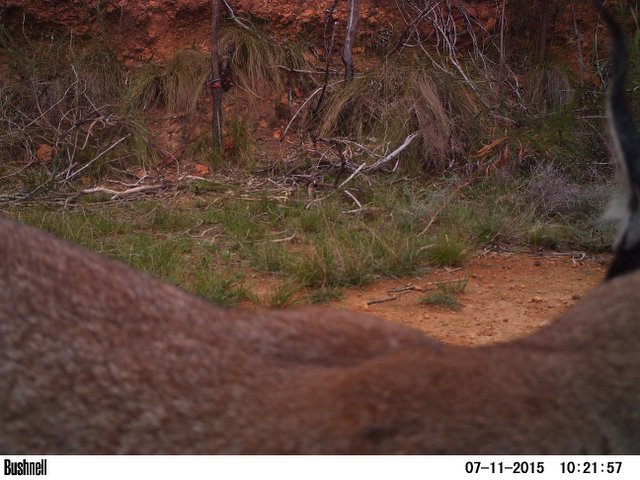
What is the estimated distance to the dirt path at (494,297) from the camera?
14.0 feet

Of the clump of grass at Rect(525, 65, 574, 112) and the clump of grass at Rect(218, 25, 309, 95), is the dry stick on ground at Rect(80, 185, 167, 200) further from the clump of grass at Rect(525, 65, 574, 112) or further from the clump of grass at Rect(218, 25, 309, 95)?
the clump of grass at Rect(525, 65, 574, 112)

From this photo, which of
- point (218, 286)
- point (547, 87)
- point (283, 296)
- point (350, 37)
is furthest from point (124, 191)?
point (547, 87)

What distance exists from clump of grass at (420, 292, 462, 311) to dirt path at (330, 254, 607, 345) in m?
0.03

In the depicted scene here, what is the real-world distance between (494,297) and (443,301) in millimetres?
359

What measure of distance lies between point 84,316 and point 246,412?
512 millimetres

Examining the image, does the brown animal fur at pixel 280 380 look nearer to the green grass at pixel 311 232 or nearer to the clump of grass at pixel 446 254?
the green grass at pixel 311 232

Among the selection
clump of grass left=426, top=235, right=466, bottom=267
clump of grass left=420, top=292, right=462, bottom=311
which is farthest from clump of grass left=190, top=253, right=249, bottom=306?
clump of grass left=426, top=235, right=466, bottom=267

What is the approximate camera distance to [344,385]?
187cm

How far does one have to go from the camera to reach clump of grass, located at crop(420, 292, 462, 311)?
4574 mm

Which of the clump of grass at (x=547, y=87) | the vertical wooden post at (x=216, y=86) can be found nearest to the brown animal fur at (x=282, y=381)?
the vertical wooden post at (x=216, y=86)

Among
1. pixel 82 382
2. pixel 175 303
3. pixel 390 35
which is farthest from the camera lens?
pixel 390 35

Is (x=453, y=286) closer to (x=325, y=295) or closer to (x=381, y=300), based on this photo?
(x=381, y=300)

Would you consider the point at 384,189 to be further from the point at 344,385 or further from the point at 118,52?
the point at 344,385

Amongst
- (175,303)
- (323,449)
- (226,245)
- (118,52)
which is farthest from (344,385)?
(118,52)
